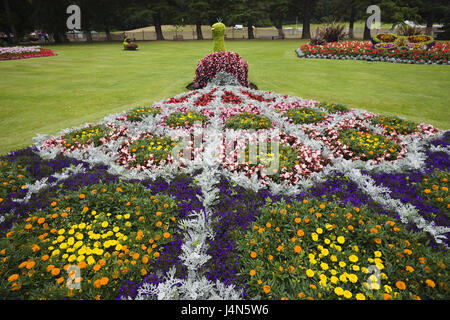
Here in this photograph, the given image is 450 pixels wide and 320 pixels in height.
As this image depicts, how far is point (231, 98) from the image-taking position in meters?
8.64

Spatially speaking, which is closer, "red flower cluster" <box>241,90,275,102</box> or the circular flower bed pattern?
the circular flower bed pattern

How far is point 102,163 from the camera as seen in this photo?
5070 mm

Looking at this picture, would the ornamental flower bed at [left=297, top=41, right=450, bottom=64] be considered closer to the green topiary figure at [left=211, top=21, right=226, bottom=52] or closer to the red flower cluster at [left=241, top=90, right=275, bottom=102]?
the green topiary figure at [left=211, top=21, right=226, bottom=52]

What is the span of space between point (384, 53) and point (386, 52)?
0.23 m

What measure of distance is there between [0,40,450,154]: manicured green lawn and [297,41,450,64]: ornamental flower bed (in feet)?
7.34

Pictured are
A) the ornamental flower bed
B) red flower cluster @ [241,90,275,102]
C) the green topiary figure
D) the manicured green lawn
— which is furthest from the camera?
the ornamental flower bed

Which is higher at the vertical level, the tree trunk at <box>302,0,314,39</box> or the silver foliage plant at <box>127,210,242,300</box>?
the tree trunk at <box>302,0,314,39</box>

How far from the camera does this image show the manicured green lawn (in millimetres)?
8102

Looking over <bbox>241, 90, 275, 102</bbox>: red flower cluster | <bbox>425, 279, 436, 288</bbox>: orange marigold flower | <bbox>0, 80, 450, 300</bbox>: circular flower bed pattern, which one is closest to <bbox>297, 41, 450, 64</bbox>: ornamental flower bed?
<bbox>241, 90, 275, 102</bbox>: red flower cluster

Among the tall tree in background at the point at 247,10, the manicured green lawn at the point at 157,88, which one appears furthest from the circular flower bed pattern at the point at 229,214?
the tall tree in background at the point at 247,10

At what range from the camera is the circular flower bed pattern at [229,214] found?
266 cm

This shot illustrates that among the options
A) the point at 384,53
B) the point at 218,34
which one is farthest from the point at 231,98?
the point at 384,53

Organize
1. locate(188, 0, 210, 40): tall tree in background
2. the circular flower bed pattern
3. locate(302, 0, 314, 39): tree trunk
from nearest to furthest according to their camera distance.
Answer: the circular flower bed pattern → locate(302, 0, 314, 39): tree trunk → locate(188, 0, 210, 40): tall tree in background

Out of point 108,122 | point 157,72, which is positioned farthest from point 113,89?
point 108,122
